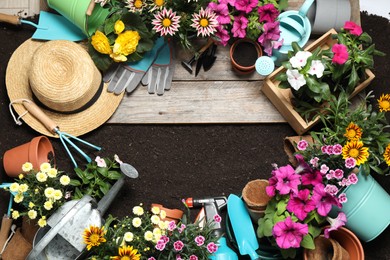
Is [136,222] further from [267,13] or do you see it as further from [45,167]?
[267,13]

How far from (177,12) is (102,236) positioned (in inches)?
34.5

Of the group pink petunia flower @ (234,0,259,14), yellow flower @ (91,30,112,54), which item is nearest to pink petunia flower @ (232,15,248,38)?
pink petunia flower @ (234,0,259,14)

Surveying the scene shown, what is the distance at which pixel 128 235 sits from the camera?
6.05ft

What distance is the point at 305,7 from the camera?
217 centimetres

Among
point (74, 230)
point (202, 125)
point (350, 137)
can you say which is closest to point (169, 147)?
point (202, 125)

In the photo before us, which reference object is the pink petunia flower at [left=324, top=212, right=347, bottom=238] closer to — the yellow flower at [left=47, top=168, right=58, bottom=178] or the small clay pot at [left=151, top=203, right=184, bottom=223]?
the small clay pot at [left=151, top=203, right=184, bottom=223]

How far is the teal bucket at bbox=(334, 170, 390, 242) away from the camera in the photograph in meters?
1.99

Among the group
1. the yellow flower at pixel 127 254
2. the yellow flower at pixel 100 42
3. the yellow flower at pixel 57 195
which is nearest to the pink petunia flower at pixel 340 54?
the yellow flower at pixel 100 42

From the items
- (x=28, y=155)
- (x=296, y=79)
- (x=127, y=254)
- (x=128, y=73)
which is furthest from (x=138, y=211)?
(x=296, y=79)

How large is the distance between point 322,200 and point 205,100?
0.63m

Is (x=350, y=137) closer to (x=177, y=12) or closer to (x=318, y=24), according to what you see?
(x=318, y=24)

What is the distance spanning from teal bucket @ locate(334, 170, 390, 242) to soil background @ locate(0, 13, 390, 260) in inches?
8.5

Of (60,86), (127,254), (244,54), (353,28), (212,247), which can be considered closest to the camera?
(127,254)

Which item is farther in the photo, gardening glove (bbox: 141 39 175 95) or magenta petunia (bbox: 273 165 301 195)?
gardening glove (bbox: 141 39 175 95)
